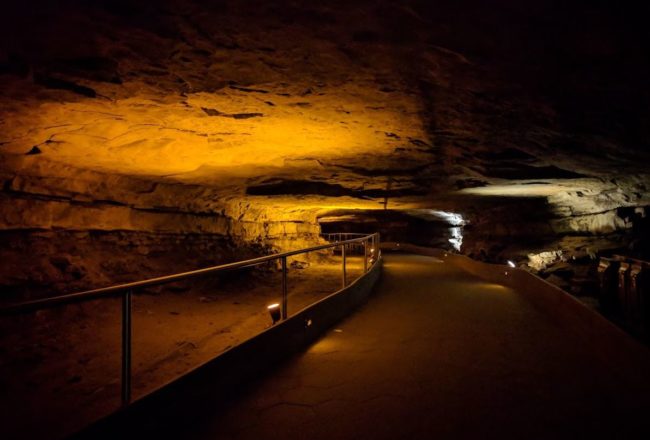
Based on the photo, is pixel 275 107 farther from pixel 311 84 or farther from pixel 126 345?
pixel 126 345

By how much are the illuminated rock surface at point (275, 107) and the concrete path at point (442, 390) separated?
10.1 ft

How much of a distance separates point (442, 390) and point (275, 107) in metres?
3.85

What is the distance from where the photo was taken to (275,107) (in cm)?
524

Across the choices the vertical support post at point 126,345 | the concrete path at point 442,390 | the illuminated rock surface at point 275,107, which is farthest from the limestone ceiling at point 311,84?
the concrete path at point 442,390

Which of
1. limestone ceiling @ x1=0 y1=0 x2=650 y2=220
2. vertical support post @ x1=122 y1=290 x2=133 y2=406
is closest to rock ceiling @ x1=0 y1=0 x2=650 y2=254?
limestone ceiling @ x1=0 y1=0 x2=650 y2=220

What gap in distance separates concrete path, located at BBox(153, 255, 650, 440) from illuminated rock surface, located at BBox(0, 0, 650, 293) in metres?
3.08

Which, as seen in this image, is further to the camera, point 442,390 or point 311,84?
point 311,84

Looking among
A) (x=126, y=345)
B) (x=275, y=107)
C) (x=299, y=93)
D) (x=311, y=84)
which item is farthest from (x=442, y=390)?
(x=275, y=107)

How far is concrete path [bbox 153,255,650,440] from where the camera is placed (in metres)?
2.98

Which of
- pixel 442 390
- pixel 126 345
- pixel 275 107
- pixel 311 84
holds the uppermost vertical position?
pixel 311 84

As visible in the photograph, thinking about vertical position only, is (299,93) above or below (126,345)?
above

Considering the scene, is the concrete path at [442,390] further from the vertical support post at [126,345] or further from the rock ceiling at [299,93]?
the rock ceiling at [299,93]

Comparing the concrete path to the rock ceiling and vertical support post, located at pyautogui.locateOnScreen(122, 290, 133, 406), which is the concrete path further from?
the rock ceiling

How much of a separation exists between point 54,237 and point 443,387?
25.0 feet
